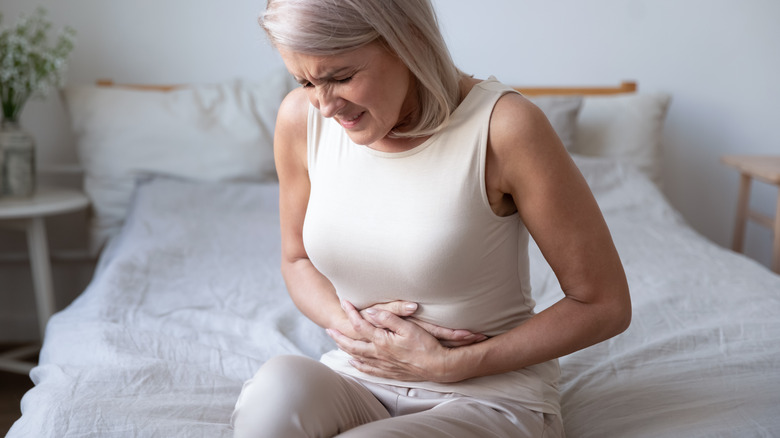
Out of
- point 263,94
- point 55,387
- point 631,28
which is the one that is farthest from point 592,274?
point 631,28

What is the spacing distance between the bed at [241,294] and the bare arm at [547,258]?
211 millimetres

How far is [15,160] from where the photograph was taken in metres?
2.32

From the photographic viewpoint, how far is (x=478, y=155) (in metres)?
0.97

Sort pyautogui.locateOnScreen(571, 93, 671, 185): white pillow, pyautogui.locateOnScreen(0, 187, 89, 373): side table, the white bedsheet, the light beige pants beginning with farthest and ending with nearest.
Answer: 1. pyautogui.locateOnScreen(571, 93, 671, 185): white pillow
2. pyautogui.locateOnScreen(0, 187, 89, 373): side table
3. the white bedsheet
4. the light beige pants

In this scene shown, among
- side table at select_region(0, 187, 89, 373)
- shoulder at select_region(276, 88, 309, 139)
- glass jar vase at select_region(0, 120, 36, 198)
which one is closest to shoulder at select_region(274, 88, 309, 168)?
shoulder at select_region(276, 88, 309, 139)

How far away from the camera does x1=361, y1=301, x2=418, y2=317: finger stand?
102 centimetres

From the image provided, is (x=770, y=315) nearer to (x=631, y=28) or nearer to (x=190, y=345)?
(x=190, y=345)

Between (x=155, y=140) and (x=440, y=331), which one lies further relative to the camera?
(x=155, y=140)

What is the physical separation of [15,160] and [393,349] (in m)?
1.80

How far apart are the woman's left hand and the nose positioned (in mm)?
289

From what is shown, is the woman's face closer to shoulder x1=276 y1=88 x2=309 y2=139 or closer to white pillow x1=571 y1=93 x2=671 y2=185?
shoulder x1=276 y1=88 x2=309 y2=139

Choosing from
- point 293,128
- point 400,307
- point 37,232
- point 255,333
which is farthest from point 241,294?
point 37,232

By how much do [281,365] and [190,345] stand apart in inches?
20.3

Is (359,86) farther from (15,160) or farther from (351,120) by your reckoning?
(15,160)
